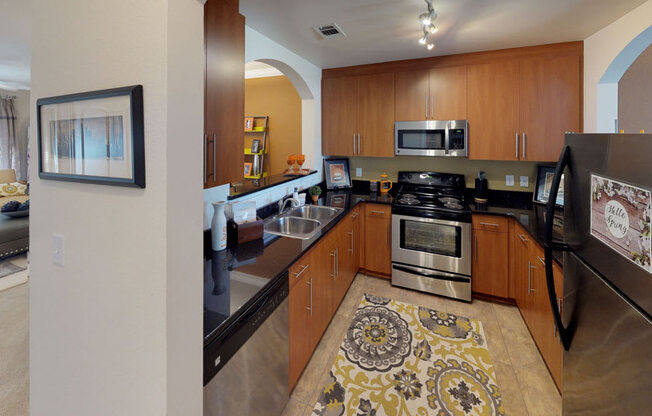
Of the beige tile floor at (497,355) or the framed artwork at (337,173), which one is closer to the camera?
the beige tile floor at (497,355)

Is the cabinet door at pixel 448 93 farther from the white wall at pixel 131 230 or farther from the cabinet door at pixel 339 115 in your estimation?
the white wall at pixel 131 230

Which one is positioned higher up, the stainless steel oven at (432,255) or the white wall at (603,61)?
the white wall at (603,61)

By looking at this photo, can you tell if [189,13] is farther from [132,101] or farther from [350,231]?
[350,231]

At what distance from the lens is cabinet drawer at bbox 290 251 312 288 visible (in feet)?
5.23

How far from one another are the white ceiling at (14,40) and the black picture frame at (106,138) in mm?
2098

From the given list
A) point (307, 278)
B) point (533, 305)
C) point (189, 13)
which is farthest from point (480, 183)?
point (189, 13)

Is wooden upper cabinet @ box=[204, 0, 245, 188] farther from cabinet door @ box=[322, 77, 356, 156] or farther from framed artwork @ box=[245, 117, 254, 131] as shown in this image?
framed artwork @ box=[245, 117, 254, 131]

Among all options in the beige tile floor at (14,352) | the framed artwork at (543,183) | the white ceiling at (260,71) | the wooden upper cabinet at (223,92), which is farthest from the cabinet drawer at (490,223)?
the beige tile floor at (14,352)

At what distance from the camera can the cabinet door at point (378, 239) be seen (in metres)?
3.13

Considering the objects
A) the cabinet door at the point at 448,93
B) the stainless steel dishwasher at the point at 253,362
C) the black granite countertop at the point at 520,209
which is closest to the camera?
the stainless steel dishwasher at the point at 253,362

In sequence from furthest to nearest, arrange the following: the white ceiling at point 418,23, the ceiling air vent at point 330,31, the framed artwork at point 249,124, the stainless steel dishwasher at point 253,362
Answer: the framed artwork at point 249,124 < the ceiling air vent at point 330,31 < the white ceiling at point 418,23 < the stainless steel dishwasher at point 253,362

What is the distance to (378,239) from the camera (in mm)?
3195

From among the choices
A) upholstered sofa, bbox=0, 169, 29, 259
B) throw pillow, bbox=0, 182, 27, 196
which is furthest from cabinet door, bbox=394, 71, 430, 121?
throw pillow, bbox=0, 182, 27, 196

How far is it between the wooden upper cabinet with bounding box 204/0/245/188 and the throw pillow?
5747 millimetres
